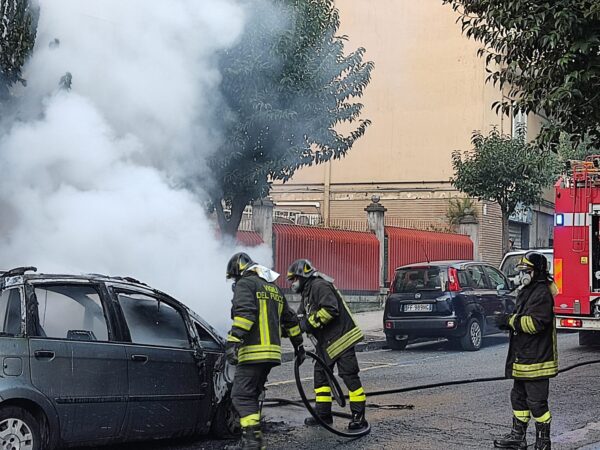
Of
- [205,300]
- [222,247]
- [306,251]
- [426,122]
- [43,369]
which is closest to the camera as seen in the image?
[43,369]

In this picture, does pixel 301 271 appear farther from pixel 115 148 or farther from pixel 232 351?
pixel 115 148

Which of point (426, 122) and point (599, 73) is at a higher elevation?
point (426, 122)

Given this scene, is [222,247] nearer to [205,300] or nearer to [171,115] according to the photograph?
[205,300]

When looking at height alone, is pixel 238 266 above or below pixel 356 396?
above

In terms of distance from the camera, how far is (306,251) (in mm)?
19625

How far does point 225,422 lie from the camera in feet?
22.8

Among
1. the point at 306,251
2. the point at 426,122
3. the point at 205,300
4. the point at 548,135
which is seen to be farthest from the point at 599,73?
the point at 426,122

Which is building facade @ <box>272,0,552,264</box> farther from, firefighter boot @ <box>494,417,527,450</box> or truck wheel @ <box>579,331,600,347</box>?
firefighter boot @ <box>494,417,527,450</box>

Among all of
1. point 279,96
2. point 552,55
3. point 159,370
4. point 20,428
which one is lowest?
point 20,428

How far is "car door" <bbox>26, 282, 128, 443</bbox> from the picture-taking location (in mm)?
5770

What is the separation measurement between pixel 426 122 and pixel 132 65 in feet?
64.2

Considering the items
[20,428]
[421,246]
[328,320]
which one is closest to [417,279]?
[328,320]

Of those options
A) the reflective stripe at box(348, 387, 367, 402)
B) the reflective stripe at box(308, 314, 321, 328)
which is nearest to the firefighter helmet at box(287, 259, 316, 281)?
the reflective stripe at box(308, 314, 321, 328)

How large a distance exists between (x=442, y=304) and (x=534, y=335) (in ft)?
24.5
